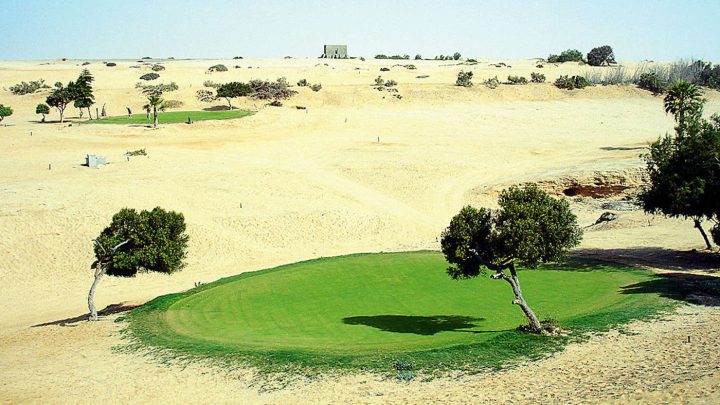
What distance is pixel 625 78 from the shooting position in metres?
89.7

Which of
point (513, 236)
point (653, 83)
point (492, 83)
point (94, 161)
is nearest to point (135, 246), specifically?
point (513, 236)

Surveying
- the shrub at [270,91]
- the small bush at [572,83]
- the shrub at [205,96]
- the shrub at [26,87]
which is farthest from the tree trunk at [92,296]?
the small bush at [572,83]

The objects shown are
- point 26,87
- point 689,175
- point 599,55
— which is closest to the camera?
point 689,175

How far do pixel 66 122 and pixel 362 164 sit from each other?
37.1 meters

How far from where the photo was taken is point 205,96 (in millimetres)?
83688

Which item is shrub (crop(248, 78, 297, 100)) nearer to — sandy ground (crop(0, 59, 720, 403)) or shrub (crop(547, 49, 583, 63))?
sandy ground (crop(0, 59, 720, 403))

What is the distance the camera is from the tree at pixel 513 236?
64.6 ft

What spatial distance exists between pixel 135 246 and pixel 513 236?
1592 cm

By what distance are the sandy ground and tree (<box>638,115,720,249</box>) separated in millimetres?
2647

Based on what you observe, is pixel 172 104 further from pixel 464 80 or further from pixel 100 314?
pixel 100 314

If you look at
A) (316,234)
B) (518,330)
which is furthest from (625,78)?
(518,330)

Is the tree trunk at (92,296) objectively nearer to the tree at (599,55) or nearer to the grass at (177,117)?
the grass at (177,117)

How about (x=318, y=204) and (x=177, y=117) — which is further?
(x=177, y=117)

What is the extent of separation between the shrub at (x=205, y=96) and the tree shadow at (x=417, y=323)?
6523cm
